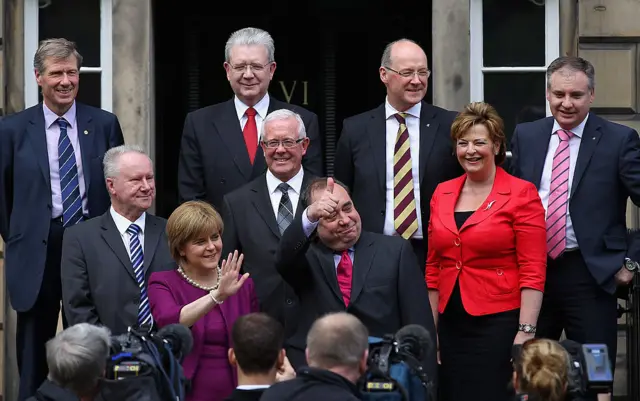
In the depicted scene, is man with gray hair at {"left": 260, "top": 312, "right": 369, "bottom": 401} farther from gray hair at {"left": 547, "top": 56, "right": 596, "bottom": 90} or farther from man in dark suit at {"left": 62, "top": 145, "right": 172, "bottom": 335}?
gray hair at {"left": 547, "top": 56, "right": 596, "bottom": 90}

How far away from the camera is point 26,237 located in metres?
8.29

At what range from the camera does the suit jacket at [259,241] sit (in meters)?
7.90

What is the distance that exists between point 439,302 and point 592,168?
1.05 m

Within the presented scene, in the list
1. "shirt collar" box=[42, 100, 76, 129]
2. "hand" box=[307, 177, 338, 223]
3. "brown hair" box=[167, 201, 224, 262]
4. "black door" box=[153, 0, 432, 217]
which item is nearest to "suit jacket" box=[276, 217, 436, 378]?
"hand" box=[307, 177, 338, 223]

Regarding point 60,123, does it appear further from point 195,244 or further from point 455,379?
point 455,379

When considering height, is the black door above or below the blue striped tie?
above

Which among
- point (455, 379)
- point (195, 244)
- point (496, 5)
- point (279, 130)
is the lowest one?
point (455, 379)

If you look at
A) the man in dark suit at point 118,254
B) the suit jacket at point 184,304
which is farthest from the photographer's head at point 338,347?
the man in dark suit at point 118,254

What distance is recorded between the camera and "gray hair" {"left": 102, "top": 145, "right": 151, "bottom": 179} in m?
7.91

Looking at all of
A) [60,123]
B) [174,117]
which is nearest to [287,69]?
[174,117]

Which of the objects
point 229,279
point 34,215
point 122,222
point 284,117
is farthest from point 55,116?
point 229,279

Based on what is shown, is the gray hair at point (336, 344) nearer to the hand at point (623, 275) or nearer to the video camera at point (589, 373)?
the video camera at point (589, 373)

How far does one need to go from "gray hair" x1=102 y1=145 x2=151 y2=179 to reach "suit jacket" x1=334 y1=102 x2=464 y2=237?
1.12 m

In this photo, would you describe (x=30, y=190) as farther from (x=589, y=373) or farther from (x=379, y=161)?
(x=589, y=373)
